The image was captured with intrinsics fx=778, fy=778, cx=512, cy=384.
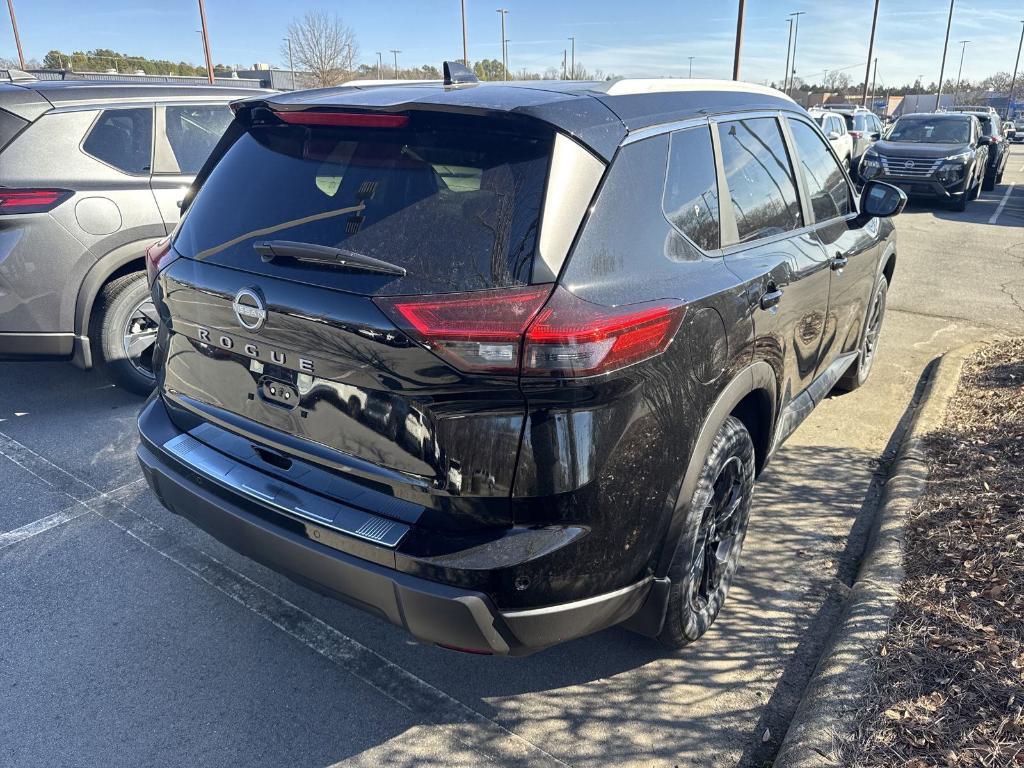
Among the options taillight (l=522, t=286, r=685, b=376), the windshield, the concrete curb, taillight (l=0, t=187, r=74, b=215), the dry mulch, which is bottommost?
the concrete curb

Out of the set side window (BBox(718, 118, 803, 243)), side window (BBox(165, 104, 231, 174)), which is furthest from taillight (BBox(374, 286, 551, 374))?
side window (BBox(165, 104, 231, 174))

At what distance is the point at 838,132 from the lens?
1823 centimetres

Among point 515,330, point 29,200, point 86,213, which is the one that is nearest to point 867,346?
point 515,330

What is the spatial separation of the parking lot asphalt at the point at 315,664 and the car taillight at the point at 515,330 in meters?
1.27

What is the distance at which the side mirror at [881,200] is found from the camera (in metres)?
4.19

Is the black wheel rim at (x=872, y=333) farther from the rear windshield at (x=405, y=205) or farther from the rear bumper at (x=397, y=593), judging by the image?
the rear windshield at (x=405, y=205)

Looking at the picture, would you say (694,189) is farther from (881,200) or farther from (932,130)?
(932,130)

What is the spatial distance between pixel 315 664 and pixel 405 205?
5.42 ft

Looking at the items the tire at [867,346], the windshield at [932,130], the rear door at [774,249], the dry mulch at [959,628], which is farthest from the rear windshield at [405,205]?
the windshield at [932,130]

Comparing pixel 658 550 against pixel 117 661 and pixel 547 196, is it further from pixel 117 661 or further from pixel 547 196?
pixel 117 661

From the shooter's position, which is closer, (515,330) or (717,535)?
(515,330)

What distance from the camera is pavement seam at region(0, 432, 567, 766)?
2.44 metres

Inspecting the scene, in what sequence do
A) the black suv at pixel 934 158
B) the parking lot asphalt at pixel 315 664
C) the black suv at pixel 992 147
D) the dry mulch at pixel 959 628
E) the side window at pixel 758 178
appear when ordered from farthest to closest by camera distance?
the black suv at pixel 992 147, the black suv at pixel 934 158, the side window at pixel 758 178, the parking lot asphalt at pixel 315 664, the dry mulch at pixel 959 628

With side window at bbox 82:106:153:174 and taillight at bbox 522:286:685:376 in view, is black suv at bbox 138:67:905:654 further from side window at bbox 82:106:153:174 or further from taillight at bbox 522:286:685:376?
side window at bbox 82:106:153:174
